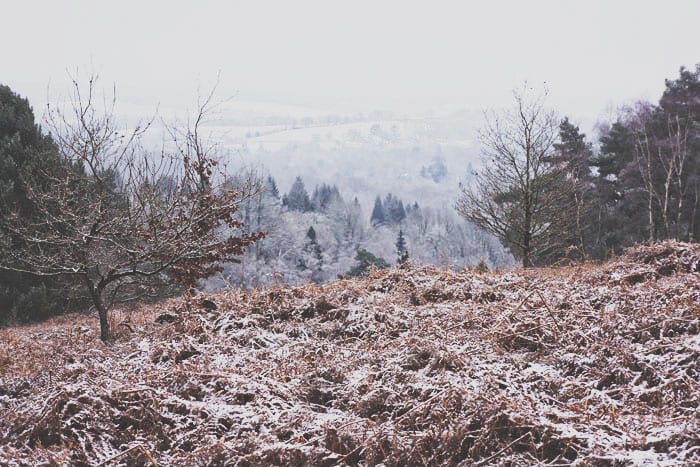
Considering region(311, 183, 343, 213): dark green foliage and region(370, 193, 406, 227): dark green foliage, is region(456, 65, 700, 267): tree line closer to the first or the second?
region(370, 193, 406, 227): dark green foliage

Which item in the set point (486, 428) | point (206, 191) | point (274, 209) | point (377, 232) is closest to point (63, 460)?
point (486, 428)

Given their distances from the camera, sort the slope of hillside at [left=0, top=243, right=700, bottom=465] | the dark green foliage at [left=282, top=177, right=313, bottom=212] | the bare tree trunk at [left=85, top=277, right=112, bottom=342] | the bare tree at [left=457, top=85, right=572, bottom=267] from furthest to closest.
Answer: the dark green foliage at [left=282, top=177, right=313, bottom=212] < the bare tree at [left=457, top=85, right=572, bottom=267] < the bare tree trunk at [left=85, top=277, right=112, bottom=342] < the slope of hillside at [left=0, top=243, right=700, bottom=465]

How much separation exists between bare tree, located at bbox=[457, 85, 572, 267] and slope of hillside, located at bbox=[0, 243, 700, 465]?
12.0m

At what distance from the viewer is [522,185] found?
665 inches

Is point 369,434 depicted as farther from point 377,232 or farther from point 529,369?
point 377,232

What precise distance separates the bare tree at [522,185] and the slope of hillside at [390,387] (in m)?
12.0

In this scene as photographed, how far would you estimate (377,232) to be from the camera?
310 ft

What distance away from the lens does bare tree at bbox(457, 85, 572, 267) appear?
16.9m

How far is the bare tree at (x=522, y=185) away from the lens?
55.4 feet

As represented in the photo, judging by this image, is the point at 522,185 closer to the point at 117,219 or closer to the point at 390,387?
the point at 117,219

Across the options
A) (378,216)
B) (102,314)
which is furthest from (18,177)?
(378,216)

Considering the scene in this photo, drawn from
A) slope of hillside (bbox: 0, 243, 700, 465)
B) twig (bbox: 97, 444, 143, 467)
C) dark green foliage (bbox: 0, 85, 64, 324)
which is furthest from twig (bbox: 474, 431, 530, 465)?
dark green foliage (bbox: 0, 85, 64, 324)

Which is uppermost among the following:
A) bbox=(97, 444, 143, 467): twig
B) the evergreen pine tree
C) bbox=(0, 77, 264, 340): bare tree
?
bbox=(0, 77, 264, 340): bare tree

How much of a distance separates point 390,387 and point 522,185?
14.7m
